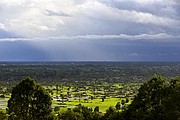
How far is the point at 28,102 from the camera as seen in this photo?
121 ft

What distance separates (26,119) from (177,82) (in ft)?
52.7

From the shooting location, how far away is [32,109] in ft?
122

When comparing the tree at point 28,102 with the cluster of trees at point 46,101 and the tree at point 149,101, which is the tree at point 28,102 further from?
the tree at point 149,101

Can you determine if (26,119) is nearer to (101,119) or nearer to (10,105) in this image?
(10,105)

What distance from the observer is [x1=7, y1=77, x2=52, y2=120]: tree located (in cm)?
3650

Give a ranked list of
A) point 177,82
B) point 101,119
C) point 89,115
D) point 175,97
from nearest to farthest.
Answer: point 175,97
point 177,82
point 101,119
point 89,115

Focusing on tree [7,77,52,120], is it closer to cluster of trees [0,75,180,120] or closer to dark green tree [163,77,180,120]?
cluster of trees [0,75,180,120]

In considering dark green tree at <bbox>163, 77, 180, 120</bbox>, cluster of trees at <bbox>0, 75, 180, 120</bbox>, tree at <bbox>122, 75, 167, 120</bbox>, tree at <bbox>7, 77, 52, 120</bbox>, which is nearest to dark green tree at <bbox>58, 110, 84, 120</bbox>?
cluster of trees at <bbox>0, 75, 180, 120</bbox>

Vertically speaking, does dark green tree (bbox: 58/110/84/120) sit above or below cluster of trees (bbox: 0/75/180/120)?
below

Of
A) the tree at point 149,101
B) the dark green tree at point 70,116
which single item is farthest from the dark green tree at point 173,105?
the dark green tree at point 70,116

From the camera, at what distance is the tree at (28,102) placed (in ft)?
120

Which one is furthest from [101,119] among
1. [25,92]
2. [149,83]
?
[25,92]

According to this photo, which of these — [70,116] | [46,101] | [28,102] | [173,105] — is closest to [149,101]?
[173,105]

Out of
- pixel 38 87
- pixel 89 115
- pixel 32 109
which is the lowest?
pixel 89 115
